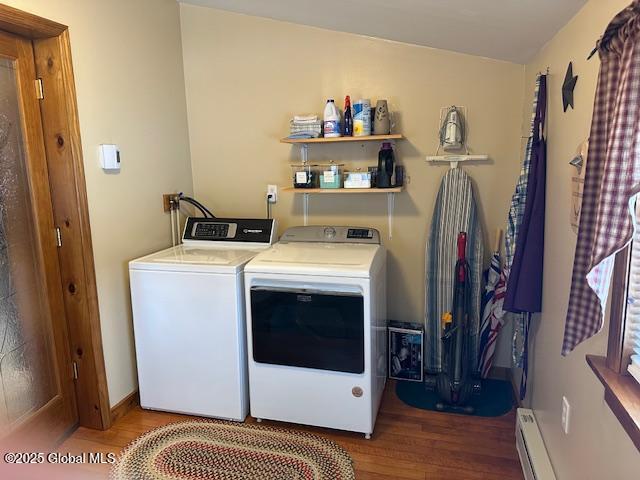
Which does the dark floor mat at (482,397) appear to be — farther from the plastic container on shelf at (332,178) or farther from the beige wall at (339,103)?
the plastic container on shelf at (332,178)

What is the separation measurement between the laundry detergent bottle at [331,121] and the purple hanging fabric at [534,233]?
42.1 inches

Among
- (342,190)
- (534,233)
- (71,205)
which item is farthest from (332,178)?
(71,205)

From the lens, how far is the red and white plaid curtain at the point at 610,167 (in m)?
0.98

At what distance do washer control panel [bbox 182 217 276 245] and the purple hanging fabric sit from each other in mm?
1388

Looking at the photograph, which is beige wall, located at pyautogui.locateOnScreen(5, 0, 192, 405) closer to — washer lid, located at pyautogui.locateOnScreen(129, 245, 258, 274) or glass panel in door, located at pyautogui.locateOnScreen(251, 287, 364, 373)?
washer lid, located at pyautogui.locateOnScreen(129, 245, 258, 274)

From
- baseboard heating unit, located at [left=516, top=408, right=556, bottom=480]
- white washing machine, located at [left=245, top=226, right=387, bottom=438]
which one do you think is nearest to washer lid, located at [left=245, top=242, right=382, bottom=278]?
white washing machine, located at [left=245, top=226, right=387, bottom=438]

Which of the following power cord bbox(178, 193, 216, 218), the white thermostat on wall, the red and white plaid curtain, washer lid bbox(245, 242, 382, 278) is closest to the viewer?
the red and white plaid curtain

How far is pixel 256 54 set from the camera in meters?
2.80

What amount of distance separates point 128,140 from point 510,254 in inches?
82.0

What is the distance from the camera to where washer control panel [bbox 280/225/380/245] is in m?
2.67

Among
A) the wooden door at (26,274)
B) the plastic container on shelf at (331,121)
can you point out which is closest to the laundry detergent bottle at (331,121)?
the plastic container on shelf at (331,121)

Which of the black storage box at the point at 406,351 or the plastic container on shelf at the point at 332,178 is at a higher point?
the plastic container on shelf at the point at 332,178

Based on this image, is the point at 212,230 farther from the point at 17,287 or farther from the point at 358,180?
the point at 17,287

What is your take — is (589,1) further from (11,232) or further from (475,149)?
(11,232)
